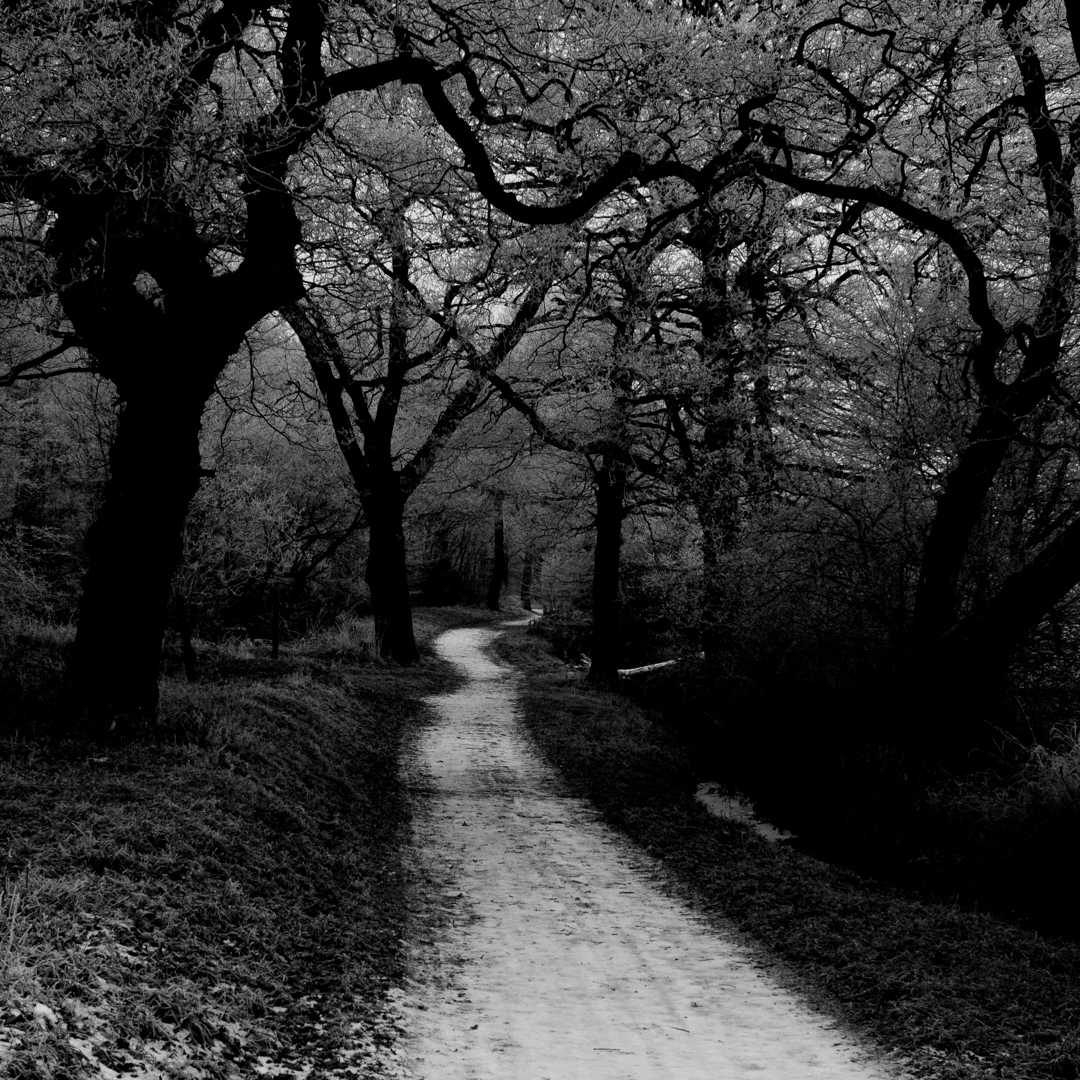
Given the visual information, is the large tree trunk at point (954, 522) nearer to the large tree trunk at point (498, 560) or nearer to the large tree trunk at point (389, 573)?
the large tree trunk at point (389, 573)

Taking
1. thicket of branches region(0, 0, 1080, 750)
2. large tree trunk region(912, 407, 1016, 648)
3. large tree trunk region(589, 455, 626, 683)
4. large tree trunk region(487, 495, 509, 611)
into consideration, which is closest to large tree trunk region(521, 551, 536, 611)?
large tree trunk region(487, 495, 509, 611)

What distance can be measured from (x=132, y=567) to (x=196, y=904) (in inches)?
148

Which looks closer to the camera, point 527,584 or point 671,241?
point 671,241

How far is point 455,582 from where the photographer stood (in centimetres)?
4812

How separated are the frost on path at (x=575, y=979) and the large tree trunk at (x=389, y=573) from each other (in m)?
10.3

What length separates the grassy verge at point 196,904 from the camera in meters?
3.61

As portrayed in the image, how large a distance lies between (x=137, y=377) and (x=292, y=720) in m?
4.07

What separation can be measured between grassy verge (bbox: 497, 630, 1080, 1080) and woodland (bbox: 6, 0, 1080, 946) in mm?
1144

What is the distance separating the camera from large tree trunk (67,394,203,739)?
7.89m

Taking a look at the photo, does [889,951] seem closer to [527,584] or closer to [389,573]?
[389,573]

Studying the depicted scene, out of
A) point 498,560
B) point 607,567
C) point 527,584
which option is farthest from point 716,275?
point 527,584

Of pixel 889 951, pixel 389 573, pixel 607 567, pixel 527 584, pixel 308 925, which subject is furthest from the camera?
pixel 527 584

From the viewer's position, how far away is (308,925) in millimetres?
5578

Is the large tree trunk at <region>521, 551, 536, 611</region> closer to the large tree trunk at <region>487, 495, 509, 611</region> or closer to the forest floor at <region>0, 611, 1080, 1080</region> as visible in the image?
the large tree trunk at <region>487, 495, 509, 611</region>
